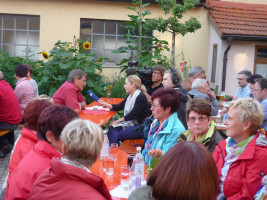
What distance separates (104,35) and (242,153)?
10.7 meters

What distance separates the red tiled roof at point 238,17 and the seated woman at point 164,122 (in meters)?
7.81

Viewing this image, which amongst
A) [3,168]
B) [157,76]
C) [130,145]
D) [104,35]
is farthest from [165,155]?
[104,35]

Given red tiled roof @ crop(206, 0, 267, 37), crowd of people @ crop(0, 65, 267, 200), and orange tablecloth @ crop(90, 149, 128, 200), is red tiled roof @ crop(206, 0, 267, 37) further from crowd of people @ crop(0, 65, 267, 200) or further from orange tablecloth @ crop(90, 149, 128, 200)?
orange tablecloth @ crop(90, 149, 128, 200)

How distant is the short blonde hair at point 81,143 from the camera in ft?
7.86

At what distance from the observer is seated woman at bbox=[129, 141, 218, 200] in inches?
66.3

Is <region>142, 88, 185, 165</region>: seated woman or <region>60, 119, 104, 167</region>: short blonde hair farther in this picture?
<region>142, 88, 185, 165</region>: seated woman

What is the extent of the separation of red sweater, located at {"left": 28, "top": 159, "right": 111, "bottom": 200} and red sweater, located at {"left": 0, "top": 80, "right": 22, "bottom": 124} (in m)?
4.79

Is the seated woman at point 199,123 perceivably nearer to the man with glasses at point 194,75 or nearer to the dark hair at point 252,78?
the man with glasses at point 194,75

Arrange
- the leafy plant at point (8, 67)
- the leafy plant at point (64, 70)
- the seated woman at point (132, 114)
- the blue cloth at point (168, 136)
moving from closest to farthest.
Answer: the blue cloth at point (168, 136) → the seated woman at point (132, 114) → the leafy plant at point (64, 70) → the leafy plant at point (8, 67)

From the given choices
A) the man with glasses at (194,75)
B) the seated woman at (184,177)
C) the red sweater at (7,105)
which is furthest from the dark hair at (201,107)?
the red sweater at (7,105)

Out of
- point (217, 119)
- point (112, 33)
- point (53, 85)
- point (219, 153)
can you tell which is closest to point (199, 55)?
point (112, 33)

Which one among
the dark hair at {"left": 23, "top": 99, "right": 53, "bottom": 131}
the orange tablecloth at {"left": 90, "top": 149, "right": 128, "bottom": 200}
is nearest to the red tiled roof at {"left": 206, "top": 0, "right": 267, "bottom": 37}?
the orange tablecloth at {"left": 90, "top": 149, "right": 128, "bottom": 200}

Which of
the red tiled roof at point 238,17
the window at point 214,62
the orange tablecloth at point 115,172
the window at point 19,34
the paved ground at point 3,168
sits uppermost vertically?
the red tiled roof at point 238,17

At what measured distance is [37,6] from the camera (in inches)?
501
